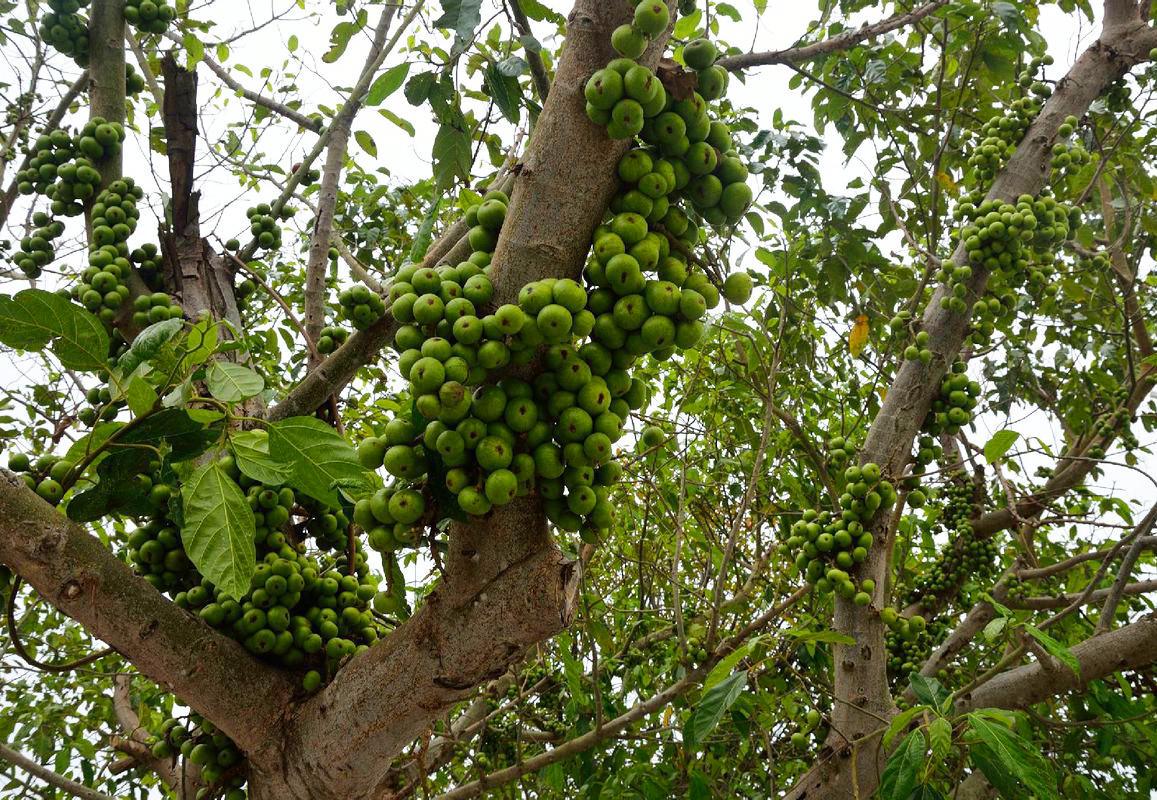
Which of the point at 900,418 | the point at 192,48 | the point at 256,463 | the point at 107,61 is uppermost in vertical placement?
the point at 192,48

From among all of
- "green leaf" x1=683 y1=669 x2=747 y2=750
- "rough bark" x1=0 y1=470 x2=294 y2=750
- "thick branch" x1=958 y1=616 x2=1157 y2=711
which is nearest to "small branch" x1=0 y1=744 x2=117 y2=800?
"rough bark" x1=0 y1=470 x2=294 y2=750

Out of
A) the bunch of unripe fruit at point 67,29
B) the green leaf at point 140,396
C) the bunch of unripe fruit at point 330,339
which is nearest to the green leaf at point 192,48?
the bunch of unripe fruit at point 67,29

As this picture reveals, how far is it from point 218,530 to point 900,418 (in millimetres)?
3010

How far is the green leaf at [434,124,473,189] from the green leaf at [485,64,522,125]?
283 millimetres

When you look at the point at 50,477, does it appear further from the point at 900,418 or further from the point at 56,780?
the point at 900,418

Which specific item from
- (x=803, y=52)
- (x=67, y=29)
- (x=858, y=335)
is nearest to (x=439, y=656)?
(x=803, y=52)

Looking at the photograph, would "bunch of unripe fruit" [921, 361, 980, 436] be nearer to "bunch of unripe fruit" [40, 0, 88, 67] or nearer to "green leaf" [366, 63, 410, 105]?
"green leaf" [366, 63, 410, 105]

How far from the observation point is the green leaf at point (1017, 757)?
6.22ft

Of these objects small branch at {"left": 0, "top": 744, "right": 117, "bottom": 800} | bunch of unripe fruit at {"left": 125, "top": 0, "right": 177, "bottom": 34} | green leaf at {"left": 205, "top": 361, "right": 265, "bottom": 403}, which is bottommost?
small branch at {"left": 0, "top": 744, "right": 117, "bottom": 800}

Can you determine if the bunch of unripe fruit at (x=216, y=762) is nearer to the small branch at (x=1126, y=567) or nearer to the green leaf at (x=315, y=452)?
the green leaf at (x=315, y=452)

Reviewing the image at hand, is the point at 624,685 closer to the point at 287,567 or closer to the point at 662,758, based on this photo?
the point at 662,758

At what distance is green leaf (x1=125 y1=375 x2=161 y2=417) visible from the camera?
1654mm

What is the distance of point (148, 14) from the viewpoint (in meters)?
3.26

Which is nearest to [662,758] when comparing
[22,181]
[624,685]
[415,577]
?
[624,685]
